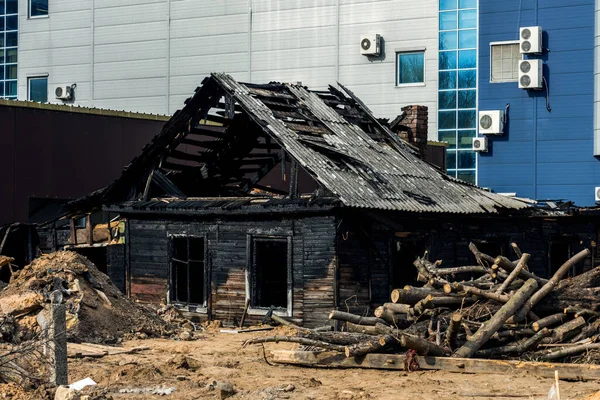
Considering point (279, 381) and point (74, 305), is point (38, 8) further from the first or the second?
point (279, 381)

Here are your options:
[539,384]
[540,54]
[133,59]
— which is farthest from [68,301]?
[133,59]

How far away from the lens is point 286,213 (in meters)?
20.5

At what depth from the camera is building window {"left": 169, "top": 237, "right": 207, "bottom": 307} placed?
73.0ft

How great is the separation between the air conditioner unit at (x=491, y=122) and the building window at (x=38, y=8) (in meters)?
22.8

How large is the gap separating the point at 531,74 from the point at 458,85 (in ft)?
18.1

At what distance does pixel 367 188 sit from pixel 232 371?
5.40 m

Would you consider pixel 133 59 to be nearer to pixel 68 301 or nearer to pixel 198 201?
pixel 198 201

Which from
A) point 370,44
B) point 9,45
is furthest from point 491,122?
point 9,45

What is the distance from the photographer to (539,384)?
14.4 metres

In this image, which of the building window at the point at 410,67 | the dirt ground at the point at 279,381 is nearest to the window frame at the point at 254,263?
the dirt ground at the point at 279,381

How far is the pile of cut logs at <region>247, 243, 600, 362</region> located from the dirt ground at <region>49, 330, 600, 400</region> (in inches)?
19.0

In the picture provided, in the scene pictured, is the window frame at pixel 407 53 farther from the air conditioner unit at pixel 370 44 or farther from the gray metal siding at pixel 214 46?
the air conditioner unit at pixel 370 44

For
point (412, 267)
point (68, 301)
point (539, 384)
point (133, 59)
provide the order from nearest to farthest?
point (539, 384) → point (68, 301) → point (412, 267) → point (133, 59)

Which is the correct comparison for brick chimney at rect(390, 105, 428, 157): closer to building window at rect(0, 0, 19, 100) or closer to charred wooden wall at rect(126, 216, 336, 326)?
charred wooden wall at rect(126, 216, 336, 326)
